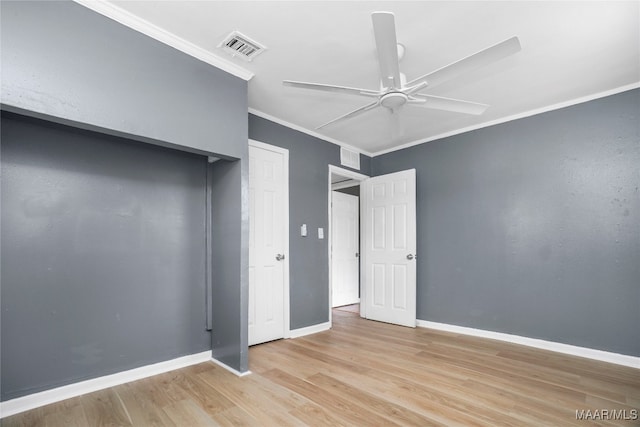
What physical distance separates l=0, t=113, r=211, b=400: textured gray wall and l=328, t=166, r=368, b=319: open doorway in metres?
3.17

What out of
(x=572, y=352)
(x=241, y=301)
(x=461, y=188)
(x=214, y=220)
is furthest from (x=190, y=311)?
(x=572, y=352)

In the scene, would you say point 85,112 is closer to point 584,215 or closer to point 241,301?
point 241,301

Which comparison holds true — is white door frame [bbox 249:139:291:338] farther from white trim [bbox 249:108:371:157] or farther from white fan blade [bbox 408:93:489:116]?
white fan blade [bbox 408:93:489:116]

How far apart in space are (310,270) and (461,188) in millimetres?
2243

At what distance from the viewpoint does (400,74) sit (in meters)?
2.18

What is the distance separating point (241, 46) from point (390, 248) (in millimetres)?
3186

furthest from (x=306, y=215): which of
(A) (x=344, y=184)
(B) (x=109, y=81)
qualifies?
(B) (x=109, y=81)

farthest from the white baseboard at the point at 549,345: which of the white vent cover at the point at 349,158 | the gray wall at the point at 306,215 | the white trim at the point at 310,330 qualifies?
the white vent cover at the point at 349,158

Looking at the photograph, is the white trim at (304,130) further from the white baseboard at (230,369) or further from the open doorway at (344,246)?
the white baseboard at (230,369)

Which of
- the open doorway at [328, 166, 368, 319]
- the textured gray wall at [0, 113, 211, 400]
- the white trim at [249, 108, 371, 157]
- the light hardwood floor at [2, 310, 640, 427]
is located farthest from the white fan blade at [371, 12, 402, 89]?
the open doorway at [328, 166, 368, 319]

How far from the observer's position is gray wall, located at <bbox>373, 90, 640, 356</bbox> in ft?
9.82

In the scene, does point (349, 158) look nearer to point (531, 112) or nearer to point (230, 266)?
point (531, 112)

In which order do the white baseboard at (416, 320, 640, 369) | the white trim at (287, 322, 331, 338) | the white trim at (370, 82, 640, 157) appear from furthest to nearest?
the white trim at (287, 322, 331, 338) → the white trim at (370, 82, 640, 157) → the white baseboard at (416, 320, 640, 369)

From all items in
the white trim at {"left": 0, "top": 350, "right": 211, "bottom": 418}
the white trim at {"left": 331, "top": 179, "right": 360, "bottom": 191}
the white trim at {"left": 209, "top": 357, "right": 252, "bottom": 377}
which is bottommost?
the white trim at {"left": 209, "top": 357, "right": 252, "bottom": 377}
